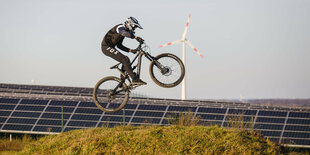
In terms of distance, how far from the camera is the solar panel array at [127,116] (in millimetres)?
46344

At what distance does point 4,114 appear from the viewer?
166ft

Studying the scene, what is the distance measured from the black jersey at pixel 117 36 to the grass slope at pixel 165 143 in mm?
4435

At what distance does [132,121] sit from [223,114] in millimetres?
12111

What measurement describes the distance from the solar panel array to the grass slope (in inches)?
923

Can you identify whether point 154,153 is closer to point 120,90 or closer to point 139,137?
point 139,137

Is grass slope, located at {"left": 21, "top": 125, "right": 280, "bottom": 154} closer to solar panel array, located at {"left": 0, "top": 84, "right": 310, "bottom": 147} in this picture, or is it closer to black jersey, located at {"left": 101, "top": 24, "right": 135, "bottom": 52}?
black jersey, located at {"left": 101, "top": 24, "right": 135, "bottom": 52}

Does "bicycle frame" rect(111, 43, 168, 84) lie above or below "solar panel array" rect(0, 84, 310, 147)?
above

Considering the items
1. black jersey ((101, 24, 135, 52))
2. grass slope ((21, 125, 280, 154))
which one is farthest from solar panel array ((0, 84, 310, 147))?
black jersey ((101, 24, 135, 52))

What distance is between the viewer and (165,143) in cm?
1945

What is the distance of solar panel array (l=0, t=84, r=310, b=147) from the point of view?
46.3 metres

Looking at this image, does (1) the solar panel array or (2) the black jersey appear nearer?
(2) the black jersey

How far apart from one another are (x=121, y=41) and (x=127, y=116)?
1059 inches

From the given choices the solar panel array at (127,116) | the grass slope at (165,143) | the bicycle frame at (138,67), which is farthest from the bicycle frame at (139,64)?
the solar panel array at (127,116)

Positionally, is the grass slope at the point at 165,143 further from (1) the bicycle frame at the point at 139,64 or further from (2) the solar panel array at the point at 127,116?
(2) the solar panel array at the point at 127,116
